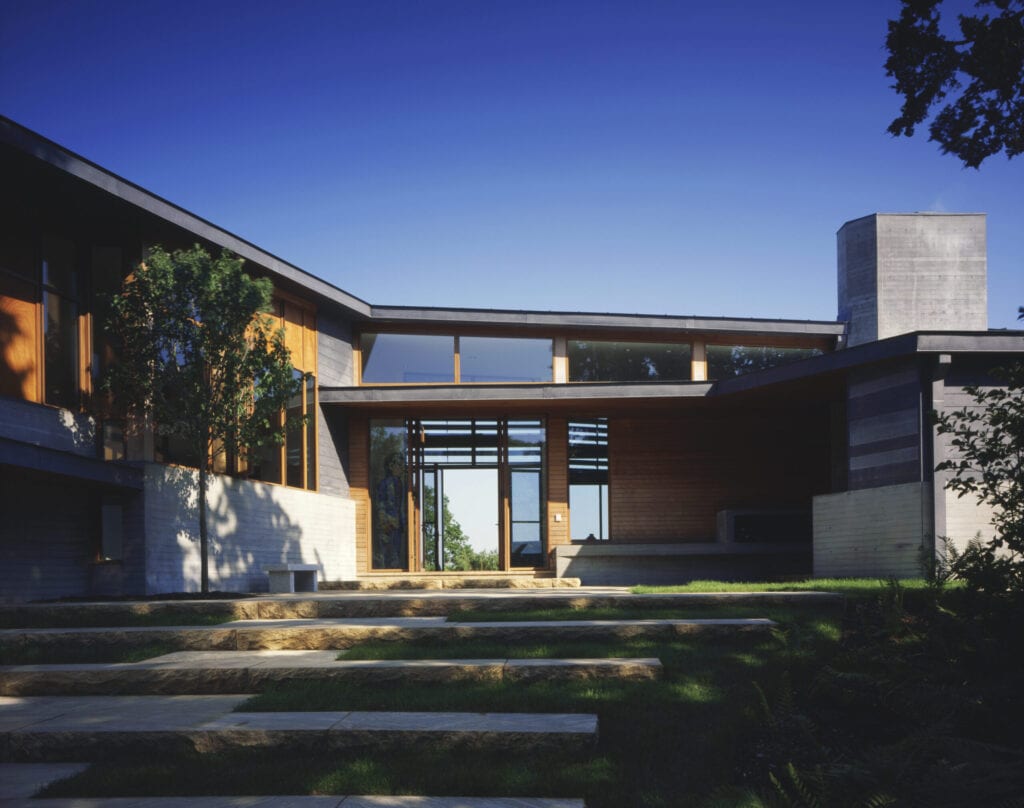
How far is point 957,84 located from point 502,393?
10.5 metres

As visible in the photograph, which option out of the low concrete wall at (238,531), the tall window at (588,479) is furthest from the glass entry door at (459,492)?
the low concrete wall at (238,531)

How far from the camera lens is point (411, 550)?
1698 cm

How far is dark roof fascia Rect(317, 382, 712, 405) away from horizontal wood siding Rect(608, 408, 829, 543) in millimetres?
2017

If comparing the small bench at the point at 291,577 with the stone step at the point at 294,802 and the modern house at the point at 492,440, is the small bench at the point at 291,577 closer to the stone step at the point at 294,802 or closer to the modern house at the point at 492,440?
the modern house at the point at 492,440

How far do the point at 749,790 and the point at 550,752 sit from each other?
100 cm

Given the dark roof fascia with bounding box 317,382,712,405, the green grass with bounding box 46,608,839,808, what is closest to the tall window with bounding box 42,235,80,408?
the dark roof fascia with bounding box 317,382,712,405

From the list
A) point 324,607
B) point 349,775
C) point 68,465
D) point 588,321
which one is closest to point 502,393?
point 588,321

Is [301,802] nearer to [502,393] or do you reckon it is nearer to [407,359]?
[502,393]

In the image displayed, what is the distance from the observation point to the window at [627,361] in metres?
17.9

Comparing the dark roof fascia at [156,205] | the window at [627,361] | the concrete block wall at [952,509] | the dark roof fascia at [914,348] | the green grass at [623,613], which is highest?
the dark roof fascia at [156,205]

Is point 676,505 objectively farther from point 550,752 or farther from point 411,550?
point 550,752

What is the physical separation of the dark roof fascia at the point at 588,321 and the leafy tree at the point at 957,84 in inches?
426

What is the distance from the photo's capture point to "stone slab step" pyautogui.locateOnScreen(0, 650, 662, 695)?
5414mm

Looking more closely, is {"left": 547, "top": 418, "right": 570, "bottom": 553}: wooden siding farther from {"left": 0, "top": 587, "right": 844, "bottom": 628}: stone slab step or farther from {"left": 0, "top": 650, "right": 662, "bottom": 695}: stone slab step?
{"left": 0, "top": 650, "right": 662, "bottom": 695}: stone slab step
